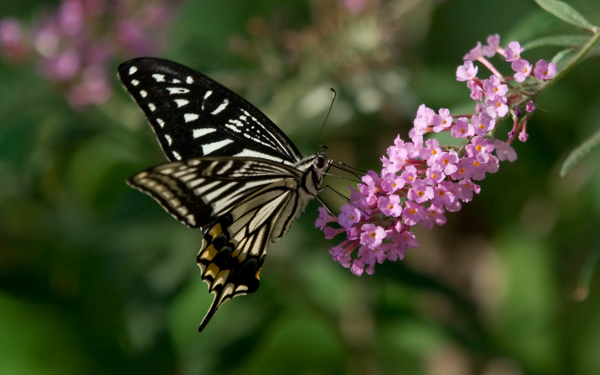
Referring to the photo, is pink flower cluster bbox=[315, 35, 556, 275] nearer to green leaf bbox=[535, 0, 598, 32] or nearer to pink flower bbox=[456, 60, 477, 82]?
pink flower bbox=[456, 60, 477, 82]

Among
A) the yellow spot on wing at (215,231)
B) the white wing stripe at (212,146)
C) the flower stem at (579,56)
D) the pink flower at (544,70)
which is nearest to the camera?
the flower stem at (579,56)

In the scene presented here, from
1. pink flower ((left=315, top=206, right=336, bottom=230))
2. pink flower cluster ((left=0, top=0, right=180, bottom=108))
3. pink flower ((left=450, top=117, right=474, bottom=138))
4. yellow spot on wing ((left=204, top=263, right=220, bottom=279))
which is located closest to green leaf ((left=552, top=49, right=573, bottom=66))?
Answer: pink flower ((left=450, top=117, right=474, bottom=138))

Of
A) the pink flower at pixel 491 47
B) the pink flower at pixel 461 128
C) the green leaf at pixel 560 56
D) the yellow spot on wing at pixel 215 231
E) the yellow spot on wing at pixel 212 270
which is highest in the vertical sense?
the pink flower at pixel 491 47

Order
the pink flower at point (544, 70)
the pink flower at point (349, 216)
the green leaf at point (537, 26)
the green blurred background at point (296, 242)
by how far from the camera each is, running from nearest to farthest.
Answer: the pink flower at point (544, 70), the pink flower at point (349, 216), the green leaf at point (537, 26), the green blurred background at point (296, 242)

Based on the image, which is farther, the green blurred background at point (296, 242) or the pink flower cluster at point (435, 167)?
the green blurred background at point (296, 242)

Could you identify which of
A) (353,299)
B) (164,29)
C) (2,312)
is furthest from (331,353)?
(164,29)

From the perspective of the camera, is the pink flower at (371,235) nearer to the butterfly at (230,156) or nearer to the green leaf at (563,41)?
the butterfly at (230,156)

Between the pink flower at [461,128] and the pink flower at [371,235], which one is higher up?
the pink flower at [461,128]

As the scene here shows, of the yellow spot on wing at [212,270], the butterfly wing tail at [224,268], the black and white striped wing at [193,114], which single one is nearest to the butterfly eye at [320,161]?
the black and white striped wing at [193,114]

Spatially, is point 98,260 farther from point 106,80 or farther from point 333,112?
point 333,112
